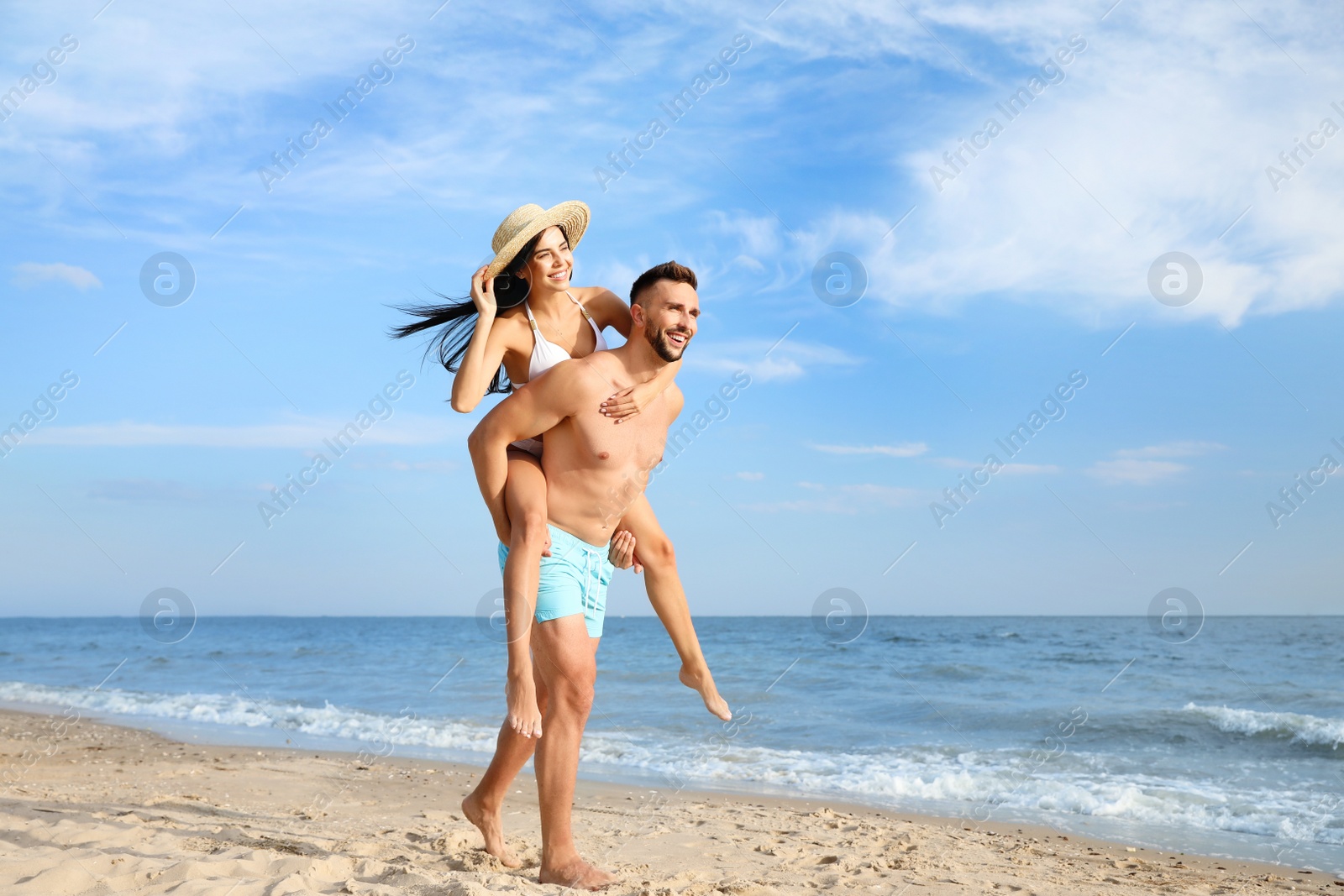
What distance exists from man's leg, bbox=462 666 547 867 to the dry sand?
0.33 feet

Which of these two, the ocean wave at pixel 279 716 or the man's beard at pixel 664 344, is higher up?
the man's beard at pixel 664 344

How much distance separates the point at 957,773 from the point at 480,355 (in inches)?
262

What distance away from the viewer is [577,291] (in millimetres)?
4000

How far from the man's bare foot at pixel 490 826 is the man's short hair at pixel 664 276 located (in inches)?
92.7

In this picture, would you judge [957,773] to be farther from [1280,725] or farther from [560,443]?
[560,443]

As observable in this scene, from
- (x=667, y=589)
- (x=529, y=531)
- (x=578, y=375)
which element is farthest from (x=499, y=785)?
(x=578, y=375)

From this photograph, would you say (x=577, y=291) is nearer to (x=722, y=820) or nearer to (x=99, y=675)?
(x=722, y=820)

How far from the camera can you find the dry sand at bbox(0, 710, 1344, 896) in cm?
370

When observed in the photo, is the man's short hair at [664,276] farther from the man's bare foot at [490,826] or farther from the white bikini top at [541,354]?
the man's bare foot at [490,826]

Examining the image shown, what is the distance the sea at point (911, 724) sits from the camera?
290 inches

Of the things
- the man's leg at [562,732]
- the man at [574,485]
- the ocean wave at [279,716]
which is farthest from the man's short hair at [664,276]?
the ocean wave at [279,716]

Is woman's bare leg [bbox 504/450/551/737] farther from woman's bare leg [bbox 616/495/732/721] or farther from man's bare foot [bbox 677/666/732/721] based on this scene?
man's bare foot [bbox 677/666/732/721]

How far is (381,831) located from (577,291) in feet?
10.7

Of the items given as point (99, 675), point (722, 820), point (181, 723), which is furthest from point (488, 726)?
point (99, 675)
